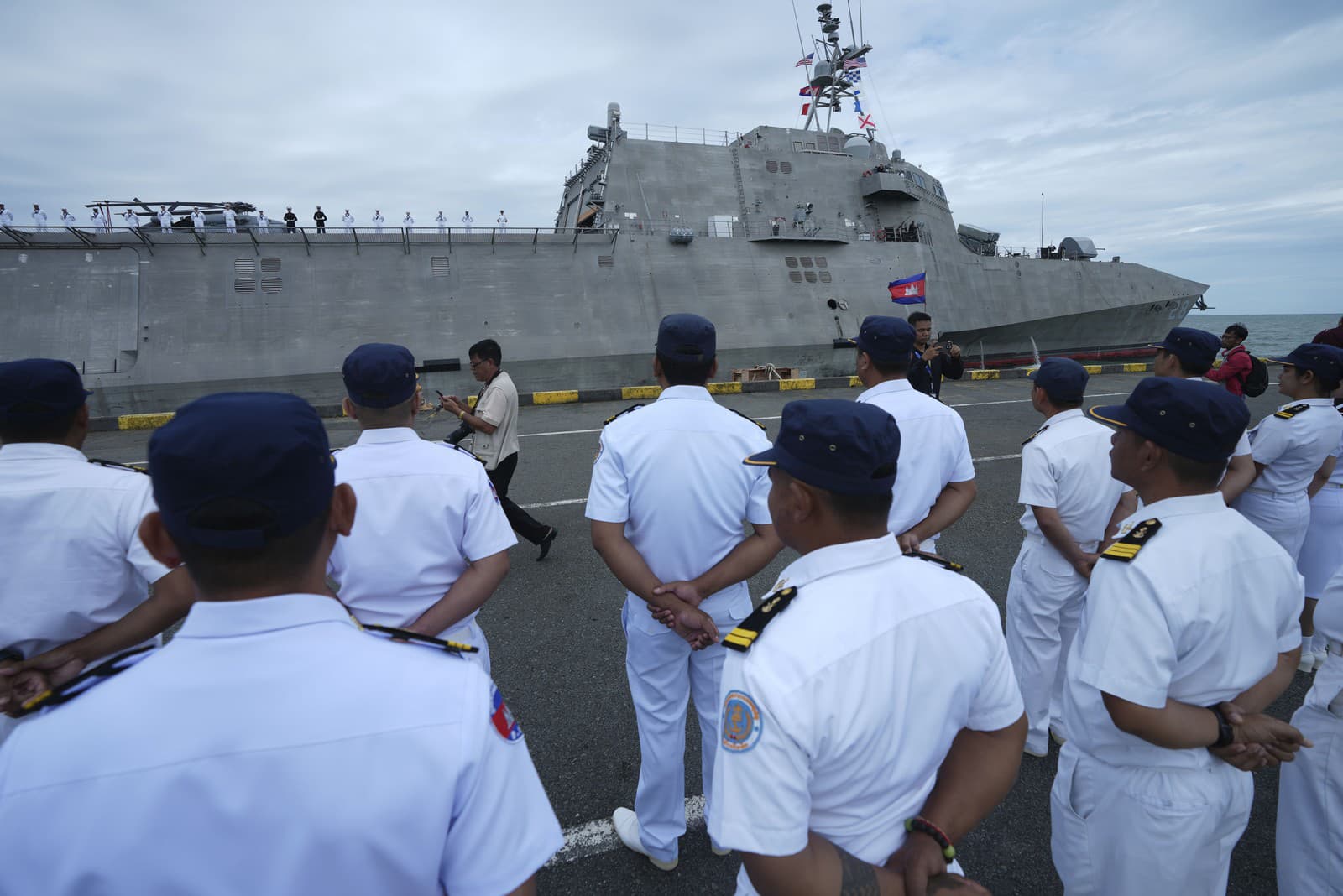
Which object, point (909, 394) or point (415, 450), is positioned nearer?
point (415, 450)

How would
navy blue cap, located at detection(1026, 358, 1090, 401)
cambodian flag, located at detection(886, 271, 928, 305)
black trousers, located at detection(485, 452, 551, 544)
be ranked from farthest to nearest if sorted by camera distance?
cambodian flag, located at detection(886, 271, 928, 305)
black trousers, located at detection(485, 452, 551, 544)
navy blue cap, located at detection(1026, 358, 1090, 401)

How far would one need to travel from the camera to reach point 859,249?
18.3m

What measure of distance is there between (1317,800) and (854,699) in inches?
81.6

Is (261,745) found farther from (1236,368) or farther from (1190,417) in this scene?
(1236,368)

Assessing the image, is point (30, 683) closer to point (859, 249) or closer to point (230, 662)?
point (230, 662)

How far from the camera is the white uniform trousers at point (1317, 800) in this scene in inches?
76.6

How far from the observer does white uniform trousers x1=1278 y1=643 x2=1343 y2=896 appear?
1.95 m

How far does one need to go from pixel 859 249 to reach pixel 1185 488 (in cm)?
1815

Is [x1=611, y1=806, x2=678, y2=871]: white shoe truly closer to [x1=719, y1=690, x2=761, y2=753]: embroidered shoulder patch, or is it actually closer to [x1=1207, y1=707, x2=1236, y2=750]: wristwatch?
[x1=719, y1=690, x2=761, y2=753]: embroidered shoulder patch

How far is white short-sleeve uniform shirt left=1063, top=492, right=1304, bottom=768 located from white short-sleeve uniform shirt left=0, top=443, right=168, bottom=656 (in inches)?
115

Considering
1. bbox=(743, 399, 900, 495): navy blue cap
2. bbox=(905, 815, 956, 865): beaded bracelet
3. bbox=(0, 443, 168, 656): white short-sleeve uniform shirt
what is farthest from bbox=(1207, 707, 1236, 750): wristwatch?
bbox=(0, 443, 168, 656): white short-sleeve uniform shirt

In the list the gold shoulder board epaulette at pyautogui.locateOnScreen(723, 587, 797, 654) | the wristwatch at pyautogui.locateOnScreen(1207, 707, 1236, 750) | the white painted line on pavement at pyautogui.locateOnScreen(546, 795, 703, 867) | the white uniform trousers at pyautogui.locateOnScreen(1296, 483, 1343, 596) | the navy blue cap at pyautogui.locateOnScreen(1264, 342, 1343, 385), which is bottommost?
the white painted line on pavement at pyautogui.locateOnScreen(546, 795, 703, 867)

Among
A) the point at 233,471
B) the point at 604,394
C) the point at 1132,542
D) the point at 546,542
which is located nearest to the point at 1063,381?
the point at 1132,542

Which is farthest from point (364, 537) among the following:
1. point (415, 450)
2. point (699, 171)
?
point (699, 171)
